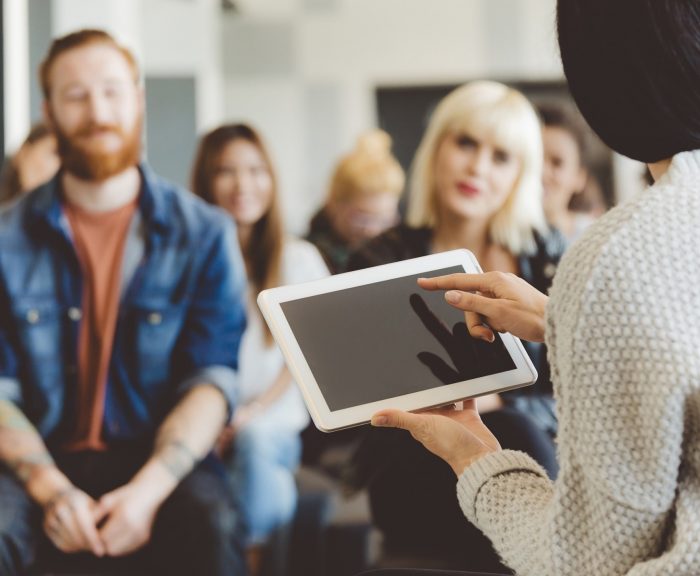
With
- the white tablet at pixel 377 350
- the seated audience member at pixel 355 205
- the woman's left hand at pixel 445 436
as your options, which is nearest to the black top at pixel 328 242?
the seated audience member at pixel 355 205

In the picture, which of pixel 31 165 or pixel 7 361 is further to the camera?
pixel 31 165

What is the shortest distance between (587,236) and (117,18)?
333cm

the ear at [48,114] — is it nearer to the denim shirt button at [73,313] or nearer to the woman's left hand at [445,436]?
the denim shirt button at [73,313]

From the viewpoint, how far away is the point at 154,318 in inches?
65.0

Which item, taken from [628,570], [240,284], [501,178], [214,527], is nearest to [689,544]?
[628,570]

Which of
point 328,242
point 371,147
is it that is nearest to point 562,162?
point 328,242

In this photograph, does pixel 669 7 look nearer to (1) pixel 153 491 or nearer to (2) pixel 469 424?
(2) pixel 469 424

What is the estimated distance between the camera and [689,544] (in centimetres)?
66

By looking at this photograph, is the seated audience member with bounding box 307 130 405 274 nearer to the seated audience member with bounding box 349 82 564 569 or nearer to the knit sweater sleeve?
the seated audience member with bounding box 349 82 564 569

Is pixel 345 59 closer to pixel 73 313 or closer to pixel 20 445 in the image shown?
pixel 73 313

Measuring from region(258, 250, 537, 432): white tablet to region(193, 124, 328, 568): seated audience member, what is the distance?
106 cm

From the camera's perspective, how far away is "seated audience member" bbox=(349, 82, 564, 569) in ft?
5.29

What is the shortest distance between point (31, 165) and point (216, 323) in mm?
1123

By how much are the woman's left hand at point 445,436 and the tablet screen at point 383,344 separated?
0.16 ft
